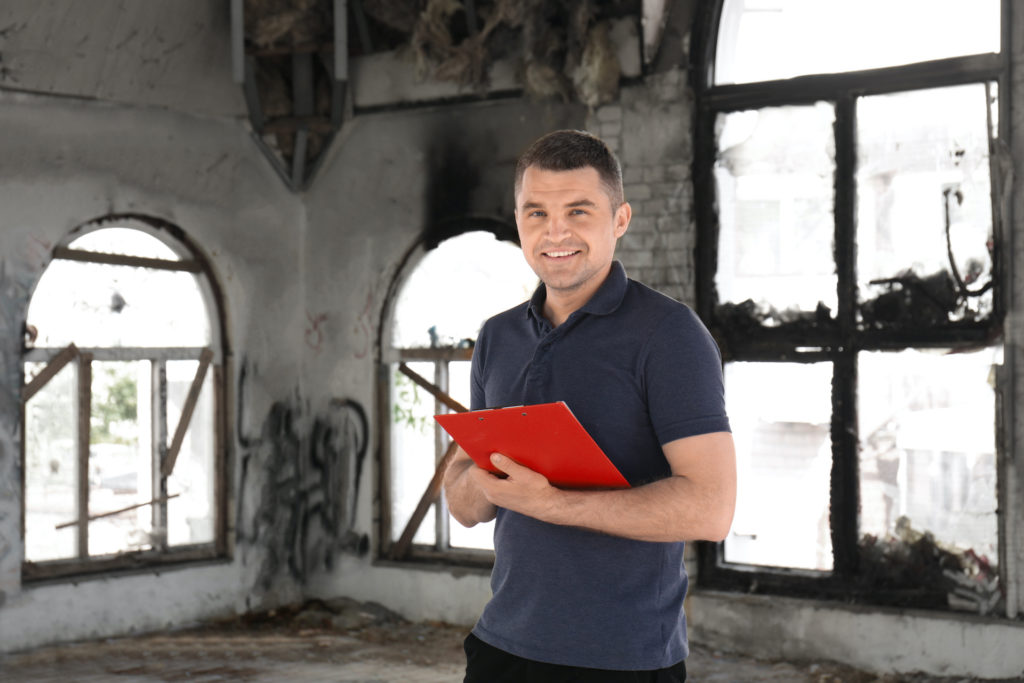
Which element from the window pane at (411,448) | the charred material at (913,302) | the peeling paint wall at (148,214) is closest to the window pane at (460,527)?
the window pane at (411,448)

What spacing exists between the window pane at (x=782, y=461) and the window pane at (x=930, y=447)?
0.24 metres

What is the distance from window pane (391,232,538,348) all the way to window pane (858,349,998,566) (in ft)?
7.35

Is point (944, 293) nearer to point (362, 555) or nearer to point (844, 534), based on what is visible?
point (844, 534)

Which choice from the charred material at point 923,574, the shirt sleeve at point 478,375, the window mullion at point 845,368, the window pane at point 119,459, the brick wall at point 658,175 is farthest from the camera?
the window pane at point 119,459

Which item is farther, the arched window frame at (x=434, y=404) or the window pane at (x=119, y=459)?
the arched window frame at (x=434, y=404)

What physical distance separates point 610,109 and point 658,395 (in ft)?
15.7

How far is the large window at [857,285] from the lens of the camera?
5770 millimetres

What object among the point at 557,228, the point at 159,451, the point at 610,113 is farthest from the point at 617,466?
the point at 159,451

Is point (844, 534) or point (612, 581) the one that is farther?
point (844, 534)

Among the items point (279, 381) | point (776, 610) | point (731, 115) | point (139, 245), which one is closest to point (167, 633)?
point (279, 381)

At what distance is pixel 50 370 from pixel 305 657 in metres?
2.25

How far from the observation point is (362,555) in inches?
298

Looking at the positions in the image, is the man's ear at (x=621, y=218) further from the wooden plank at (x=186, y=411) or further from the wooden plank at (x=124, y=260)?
the wooden plank at (x=186, y=411)

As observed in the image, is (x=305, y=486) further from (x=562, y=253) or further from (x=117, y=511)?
(x=562, y=253)
